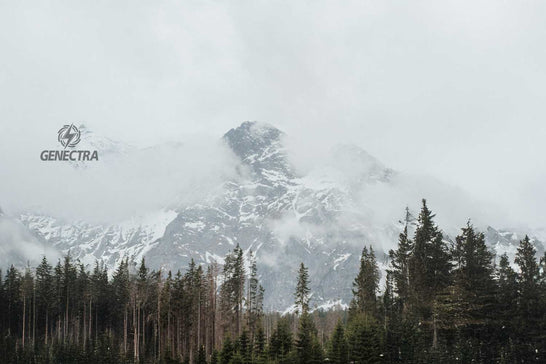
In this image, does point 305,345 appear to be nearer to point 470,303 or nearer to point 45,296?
point 470,303

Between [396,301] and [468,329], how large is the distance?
3003cm

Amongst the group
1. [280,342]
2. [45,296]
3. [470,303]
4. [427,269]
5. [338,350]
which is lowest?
[338,350]

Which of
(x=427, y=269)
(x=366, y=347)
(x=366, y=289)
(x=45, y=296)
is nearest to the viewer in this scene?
(x=366, y=347)

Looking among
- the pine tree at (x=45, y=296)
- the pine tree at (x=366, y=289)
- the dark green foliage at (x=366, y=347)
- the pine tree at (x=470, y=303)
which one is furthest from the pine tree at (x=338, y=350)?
the pine tree at (x=45, y=296)

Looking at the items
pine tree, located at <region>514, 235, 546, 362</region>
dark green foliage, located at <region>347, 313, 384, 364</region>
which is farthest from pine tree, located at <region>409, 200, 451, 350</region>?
pine tree, located at <region>514, 235, 546, 362</region>

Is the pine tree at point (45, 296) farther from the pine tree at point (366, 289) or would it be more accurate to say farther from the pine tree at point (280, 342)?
the pine tree at point (280, 342)

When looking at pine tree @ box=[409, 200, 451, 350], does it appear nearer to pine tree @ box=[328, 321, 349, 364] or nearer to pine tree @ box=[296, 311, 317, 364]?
pine tree @ box=[328, 321, 349, 364]

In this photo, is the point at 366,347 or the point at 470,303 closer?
the point at 366,347

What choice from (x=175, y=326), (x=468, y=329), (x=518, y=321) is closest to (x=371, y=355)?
(x=468, y=329)

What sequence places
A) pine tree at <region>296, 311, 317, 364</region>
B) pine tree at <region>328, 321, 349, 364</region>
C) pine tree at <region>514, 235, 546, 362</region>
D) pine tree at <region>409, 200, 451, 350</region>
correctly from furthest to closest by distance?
pine tree at <region>409, 200, 451, 350</region> → pine tree at <region>296, 311, 317, 364</region> → pine tree at <region>328, 321, 349, 364</region> → pine tree at <region>514, 235, 546, 362</region>

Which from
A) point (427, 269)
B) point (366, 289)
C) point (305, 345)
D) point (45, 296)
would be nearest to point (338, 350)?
point (305, 345)

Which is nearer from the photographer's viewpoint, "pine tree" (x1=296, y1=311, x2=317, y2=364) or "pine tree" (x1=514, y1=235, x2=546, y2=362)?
"pine tree" (x1=514, y1=235, x2=546, y2=362)

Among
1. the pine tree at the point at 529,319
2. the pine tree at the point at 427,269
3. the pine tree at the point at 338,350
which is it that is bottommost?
the pine tree at the point at 338,350

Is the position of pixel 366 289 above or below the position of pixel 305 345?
above
